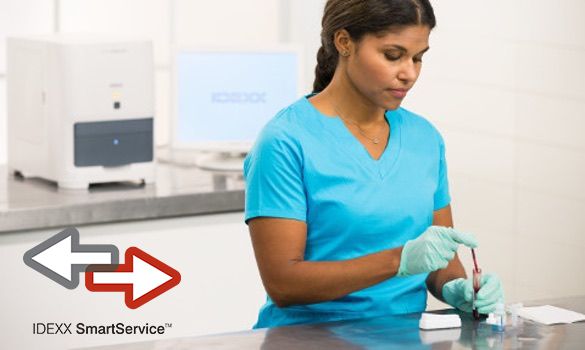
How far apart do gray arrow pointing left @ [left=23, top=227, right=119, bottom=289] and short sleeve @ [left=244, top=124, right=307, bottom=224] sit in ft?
4.11

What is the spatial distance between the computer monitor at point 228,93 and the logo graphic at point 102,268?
56 centimetres

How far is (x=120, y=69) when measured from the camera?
12.4 feet

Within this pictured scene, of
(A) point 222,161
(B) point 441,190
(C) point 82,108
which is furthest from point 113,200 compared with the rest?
(B) point 441,190

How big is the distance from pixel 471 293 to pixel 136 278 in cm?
150

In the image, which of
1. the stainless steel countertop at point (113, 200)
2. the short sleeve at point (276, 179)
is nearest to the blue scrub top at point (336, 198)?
the short sleeve at point (276, 179)

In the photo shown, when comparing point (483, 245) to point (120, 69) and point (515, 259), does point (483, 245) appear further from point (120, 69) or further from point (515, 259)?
point (120, 69)

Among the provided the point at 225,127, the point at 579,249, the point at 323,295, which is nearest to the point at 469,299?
the point at 323,295

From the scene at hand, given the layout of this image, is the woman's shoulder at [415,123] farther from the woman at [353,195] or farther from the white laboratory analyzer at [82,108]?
the white laboratory analyzer at [82,108]

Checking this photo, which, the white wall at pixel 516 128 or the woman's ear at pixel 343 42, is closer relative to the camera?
the woman's ear at pixel 343 42

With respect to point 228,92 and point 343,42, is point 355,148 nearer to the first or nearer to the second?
point 343,42

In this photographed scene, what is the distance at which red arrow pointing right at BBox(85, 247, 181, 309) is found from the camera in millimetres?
3547

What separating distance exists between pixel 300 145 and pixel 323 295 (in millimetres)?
284

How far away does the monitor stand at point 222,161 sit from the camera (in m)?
4.05

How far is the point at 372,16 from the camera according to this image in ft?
7.68
